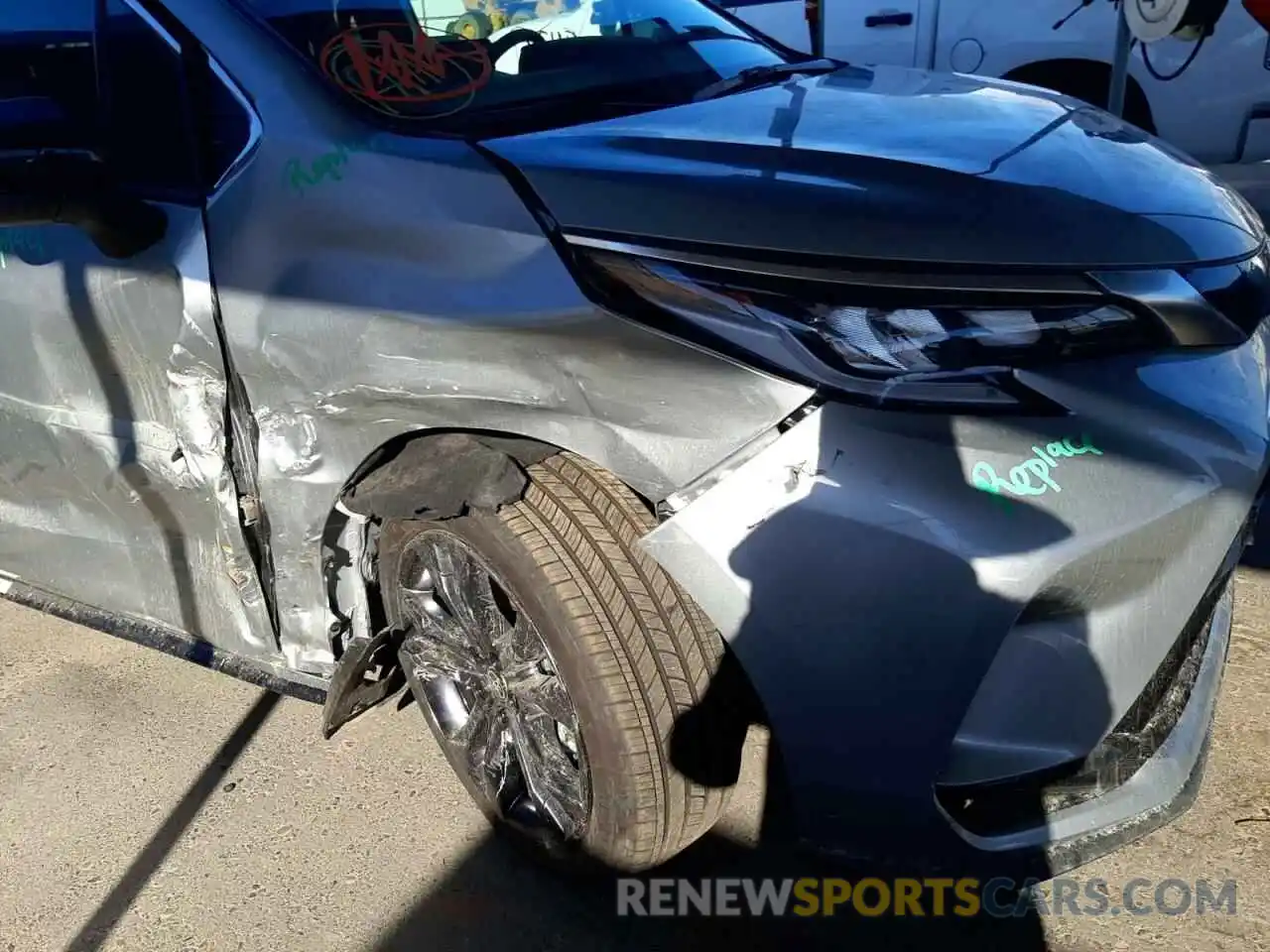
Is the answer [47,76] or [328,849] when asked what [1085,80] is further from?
[328,849]

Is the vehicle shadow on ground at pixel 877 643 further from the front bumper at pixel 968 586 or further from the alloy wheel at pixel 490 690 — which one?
the alloy wheel at pixel 490 690

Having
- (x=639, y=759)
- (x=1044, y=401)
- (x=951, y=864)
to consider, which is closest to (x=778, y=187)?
(x=1044, y=401)

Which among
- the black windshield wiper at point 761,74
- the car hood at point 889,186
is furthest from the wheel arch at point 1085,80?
the car hood at point 889,186

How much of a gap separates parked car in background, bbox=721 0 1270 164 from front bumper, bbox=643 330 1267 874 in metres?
4.83

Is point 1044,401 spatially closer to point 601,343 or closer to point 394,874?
point 601,343

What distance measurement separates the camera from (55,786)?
8.31ft

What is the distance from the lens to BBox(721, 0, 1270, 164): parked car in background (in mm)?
5754

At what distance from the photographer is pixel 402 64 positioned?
216 centimetres

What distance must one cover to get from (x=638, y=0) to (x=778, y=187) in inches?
54.2

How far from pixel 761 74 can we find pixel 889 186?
40.1 inches

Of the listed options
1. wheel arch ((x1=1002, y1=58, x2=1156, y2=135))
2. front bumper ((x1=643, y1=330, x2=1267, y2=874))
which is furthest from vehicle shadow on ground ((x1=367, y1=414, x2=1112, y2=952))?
wheel arch ((x1=1002, y1=58, x2=1156, y2=135))

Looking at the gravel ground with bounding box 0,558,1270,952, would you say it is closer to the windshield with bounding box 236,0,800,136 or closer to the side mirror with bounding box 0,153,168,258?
the side mirror with bounding box 0,153,168,258

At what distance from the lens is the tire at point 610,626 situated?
5.82 feet

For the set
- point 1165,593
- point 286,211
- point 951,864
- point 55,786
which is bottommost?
point 55,786
